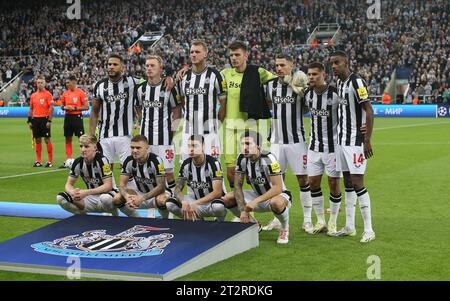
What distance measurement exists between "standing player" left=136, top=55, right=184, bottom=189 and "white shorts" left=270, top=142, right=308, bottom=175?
55.2 inches

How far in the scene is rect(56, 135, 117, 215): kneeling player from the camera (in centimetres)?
760

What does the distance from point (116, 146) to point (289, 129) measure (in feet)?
7.56

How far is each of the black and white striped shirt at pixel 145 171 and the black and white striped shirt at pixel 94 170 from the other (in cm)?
22

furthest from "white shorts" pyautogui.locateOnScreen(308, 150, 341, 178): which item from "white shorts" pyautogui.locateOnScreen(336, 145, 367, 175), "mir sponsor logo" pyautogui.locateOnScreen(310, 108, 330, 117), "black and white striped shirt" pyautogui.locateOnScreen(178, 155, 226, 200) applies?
"black and white striped shirt" pyautogui.locateOnScreen(178, 155, 226, 200)

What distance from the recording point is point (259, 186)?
7.25 m

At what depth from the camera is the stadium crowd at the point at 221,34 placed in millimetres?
35562

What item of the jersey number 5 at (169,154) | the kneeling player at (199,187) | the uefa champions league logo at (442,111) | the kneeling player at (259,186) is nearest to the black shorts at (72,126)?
the jersey number 5 at (169,154)

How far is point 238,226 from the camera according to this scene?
6633 mm

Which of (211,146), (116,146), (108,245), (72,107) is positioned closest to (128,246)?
(108,245)

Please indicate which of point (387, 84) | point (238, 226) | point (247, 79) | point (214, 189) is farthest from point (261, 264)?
point (387, 84)

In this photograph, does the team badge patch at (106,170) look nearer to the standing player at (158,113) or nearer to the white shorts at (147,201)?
the white shorts at (147,201)

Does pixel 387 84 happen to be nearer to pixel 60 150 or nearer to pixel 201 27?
pixel 201 27

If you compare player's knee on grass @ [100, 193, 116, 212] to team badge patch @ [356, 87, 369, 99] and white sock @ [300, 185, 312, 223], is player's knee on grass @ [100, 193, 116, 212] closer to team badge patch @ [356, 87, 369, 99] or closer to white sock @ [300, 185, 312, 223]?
white sock @ [300, 185, 312, 223]
